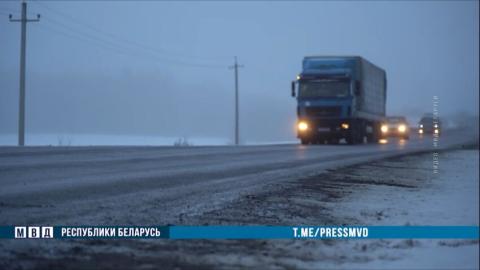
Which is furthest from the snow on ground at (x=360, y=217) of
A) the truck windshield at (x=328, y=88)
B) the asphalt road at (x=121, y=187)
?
the truck windshield at (x=328, y=88)

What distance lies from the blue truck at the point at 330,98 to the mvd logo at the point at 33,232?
27.0 meters

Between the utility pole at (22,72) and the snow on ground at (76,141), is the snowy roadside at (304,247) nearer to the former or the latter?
the snow on ground at (76,141)

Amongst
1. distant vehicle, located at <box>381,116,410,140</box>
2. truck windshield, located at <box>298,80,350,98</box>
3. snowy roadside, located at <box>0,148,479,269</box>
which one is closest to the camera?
snowy roadside, located at <box>0,148,479,269</box>

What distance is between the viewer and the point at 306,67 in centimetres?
3219

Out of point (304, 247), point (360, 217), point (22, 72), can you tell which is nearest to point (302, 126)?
point (22, 72)

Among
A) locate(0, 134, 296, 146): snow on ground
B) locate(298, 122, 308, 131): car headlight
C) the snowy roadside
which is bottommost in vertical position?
the snowy roadside

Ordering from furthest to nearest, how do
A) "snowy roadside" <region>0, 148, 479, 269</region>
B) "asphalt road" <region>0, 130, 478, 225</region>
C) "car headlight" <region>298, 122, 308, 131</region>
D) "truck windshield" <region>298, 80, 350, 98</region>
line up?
"car headlight" <region>298, 122, 308, 131</region>, "truck windshield" <region>298, 80, 350, 98</region>, "asphalt road" <region>0, 130, 478, 225</region>, "snowy roadside" <region>0, 148, 479, 269</region>

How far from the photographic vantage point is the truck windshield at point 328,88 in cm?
3130

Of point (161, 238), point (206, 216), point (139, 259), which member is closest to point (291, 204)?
point (206, 216)

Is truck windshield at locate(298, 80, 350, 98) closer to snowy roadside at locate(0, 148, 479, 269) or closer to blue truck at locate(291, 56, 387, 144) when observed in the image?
blue truck at locate(291, 56, 387, 144)
